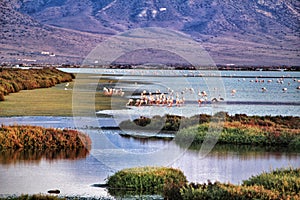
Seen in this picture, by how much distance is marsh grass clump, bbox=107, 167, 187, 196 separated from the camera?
19641 mm

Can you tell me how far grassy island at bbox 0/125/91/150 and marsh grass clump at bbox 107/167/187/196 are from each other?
7.46m

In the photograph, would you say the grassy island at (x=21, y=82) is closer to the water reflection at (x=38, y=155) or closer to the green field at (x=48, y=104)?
the green field at (x=48, y=104)

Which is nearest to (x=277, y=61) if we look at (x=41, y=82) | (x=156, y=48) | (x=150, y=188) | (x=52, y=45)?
(x=156, y=48)

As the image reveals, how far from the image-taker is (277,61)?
19175cm

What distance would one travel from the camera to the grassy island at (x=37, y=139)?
87.9ft

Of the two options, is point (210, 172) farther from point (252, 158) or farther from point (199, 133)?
point (199, 133)

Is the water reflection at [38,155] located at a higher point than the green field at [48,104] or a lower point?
lower

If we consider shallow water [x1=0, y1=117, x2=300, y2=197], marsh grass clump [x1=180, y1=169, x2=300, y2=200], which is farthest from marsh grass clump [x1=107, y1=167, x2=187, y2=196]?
marsh grass clump [x1=180, y1=169, x2=300, y2=200]

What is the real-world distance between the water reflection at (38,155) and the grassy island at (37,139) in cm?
50

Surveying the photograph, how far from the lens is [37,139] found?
27312mm

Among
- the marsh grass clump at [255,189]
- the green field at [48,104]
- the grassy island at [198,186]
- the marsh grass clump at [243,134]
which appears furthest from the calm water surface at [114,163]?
the green field at [48,104]

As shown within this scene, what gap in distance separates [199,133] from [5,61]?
149 metres

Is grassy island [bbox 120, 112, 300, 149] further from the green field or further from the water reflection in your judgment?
the green field

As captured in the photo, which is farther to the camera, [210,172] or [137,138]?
[137,138]
